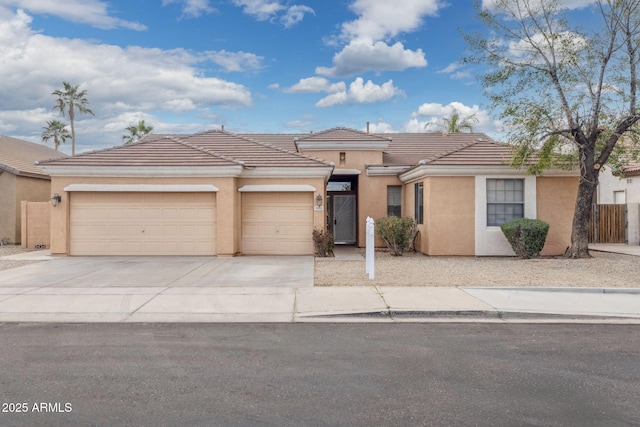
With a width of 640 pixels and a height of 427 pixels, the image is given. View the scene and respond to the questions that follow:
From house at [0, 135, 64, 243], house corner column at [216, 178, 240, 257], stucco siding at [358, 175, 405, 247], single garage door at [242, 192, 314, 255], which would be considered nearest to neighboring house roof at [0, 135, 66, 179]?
house at [0, 135, 64, 243]

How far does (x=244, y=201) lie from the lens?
17.3 metres

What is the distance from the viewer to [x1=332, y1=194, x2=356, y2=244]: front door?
2171 cm

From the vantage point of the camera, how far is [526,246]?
15375 millimetres

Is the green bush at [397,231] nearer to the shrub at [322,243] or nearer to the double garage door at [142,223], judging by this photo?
the shrub at [322,243]

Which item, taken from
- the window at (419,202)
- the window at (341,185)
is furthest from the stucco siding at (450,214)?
the window at (341,185)

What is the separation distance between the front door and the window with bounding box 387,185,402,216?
1.68 m

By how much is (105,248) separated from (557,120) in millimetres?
15258

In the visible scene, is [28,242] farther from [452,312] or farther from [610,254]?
[610,254]

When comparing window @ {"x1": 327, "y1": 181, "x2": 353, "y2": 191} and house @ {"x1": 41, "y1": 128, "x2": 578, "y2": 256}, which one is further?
window @ {"x1": 327, "y1": 181, "x2": 353, "y2": 191}

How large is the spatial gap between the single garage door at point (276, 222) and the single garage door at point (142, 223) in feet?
4.36

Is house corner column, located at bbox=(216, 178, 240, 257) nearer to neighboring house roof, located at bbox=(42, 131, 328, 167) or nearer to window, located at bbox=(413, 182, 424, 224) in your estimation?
neighboring house roof, located at bbox=(42, 131, 328, 167)

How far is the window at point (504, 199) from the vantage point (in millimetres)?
16719

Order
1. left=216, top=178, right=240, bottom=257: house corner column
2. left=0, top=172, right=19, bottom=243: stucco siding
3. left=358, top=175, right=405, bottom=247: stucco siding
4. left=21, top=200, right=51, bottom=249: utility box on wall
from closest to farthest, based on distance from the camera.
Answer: left=216, top=178, right=240, bottom=257: house corner column → left=21, top=200, right=51, bottom=249: utility box on wall → left=358, top=175, right=405, bottom=247: stucco siding → left=0, top=172, right=19, bottom=243: stucco siding

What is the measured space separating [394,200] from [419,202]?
2.54 m
